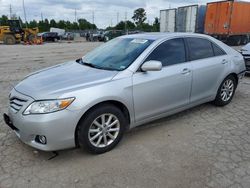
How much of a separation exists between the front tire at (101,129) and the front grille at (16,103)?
0.75 meters

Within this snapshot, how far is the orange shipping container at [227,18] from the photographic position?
19.0 meters

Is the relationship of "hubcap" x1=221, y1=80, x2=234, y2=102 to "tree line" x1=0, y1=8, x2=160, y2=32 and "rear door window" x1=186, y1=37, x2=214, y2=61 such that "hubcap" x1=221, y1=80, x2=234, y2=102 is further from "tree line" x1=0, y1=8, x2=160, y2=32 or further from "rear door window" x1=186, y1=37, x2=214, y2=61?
"tree line" x1=0, y1=8, x2=160, y2=32

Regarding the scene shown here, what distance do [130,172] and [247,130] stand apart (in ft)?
7.34

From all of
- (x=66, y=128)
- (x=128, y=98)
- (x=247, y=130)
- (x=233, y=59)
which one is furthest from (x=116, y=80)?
(x=233, y=59)

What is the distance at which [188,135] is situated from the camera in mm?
3609

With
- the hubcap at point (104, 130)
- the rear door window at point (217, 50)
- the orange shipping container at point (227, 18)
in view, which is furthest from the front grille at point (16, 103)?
the orange shipping container at point (227, 18)

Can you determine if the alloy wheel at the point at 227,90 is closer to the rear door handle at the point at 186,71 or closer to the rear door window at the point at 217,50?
the rear door window at the point at 217,50

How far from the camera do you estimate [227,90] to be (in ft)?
15.6

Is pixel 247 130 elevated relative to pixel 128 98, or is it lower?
lower

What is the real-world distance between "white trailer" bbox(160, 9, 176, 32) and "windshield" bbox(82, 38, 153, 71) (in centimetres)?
2110

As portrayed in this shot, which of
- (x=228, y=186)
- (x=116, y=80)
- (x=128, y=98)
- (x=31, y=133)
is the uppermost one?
(x=116, y=80)

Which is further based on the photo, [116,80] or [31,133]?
[116,80]

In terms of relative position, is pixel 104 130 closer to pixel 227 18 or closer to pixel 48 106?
pixel 48 106

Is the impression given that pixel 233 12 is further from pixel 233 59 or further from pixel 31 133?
pixel 31 133
